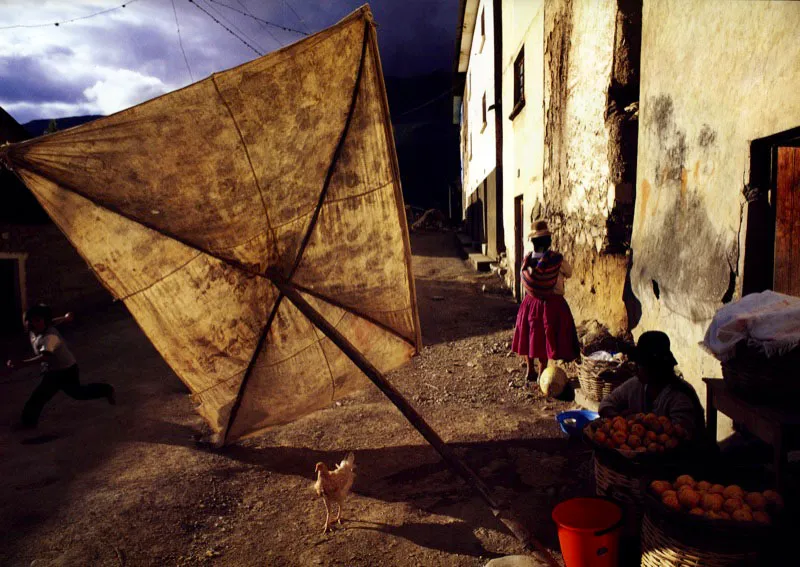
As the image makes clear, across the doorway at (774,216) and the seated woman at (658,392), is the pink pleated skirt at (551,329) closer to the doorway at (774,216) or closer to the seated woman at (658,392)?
the seated woman at (658,392)

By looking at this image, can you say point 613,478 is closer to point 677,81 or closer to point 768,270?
point 768,270

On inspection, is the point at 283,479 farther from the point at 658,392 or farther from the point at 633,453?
the point at 658,392

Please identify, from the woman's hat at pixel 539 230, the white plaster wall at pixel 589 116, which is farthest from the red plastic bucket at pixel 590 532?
the white plaster wall at pixel 589 116

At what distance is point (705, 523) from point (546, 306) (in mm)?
3359

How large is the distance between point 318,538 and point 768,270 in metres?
3.30

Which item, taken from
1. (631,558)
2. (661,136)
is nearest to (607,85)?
(661,136)

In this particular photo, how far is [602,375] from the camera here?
15.6ft

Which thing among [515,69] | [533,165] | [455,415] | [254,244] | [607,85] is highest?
[515,69]

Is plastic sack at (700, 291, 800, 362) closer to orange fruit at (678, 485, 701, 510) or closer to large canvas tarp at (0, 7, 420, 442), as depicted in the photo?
orange fruit at (678, 485, 701, 510)

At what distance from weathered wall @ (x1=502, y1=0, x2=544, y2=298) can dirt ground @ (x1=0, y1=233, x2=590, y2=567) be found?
3.47m

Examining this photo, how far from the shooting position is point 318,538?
3.27 metres

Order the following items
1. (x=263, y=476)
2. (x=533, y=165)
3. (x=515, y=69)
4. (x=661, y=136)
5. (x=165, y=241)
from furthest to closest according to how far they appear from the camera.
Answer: (x=515, y=69) → (x=533, y=165) → (x=661, y=136) → (x=263, y=476) → (x=165, y=241)

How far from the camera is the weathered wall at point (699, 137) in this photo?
3021 millimetres

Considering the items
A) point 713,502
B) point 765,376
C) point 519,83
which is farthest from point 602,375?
point 519,83
